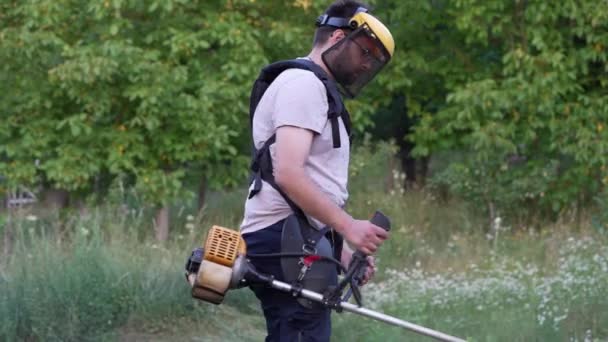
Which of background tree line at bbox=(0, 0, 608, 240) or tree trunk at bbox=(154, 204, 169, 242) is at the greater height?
background tree line at bbox=(0, 0, 608, 240)

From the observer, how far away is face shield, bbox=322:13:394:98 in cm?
391

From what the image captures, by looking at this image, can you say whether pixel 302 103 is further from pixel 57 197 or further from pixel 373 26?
pixel 57 197

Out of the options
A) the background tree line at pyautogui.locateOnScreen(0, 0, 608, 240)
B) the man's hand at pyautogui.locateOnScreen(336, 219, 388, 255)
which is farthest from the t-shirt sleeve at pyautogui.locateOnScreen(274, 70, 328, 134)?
the background tree line at pyautogui.locateOnScreen(0, 0, 608, 240)

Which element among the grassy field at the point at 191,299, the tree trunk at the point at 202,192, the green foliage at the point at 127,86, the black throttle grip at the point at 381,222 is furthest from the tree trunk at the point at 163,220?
the black throttle grip at the point at 381,222

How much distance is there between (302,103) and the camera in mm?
3686

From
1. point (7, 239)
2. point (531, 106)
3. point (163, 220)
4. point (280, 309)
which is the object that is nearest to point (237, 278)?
point (280, 309)

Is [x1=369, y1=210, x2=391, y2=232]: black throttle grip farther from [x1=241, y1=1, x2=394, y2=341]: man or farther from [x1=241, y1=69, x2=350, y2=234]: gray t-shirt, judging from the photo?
[x1=241, y1=69, x2=350, y2=234]: gray t-shirt

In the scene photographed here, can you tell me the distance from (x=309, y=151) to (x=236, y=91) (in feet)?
21.2

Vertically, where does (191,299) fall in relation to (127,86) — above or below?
below

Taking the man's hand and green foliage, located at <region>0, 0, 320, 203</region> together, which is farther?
green foliage, located at <region>0, 0, 320, 203</region>

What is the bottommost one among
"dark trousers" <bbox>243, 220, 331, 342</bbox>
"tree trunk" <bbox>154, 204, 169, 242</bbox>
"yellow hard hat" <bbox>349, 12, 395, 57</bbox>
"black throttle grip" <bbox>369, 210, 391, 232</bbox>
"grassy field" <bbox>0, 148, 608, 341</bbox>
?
"tree trunk" <bbox>154, 204, 169, 242</bbox>

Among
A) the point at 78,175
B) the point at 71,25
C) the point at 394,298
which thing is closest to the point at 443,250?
the point at 394,298

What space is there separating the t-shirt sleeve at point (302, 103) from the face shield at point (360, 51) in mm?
197

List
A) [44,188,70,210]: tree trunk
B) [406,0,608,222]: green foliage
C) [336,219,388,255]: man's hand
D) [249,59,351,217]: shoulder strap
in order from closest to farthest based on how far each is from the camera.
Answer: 1. [336,219,388,255]: man's hand
2. [249,59,351,217]: shoulder strap
3. [406,0,608,222]: green foliage
4. [44,188,70,210]: tree trunk
